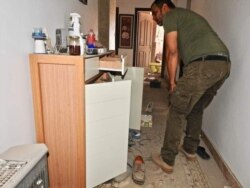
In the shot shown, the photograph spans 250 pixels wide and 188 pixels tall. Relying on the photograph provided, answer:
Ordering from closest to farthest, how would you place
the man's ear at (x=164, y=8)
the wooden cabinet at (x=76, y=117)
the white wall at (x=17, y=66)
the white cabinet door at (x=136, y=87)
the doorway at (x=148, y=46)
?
1. the white wall at (x=17, y=66)
2. the wooden cabinet at (x=76, y=117)
3. the man's ear at (x=164, y=8)
4. the white cabinet door at (x=136, y=87)
5. the doorway at (x=148, y=46)

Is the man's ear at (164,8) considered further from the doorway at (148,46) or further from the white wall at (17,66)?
the doorway at (148,46)

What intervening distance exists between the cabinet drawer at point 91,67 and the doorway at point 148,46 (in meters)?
4.71

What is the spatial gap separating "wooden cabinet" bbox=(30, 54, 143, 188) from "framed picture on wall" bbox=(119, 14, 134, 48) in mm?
4647

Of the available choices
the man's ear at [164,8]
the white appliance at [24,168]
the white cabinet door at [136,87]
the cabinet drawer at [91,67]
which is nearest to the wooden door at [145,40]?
the white cabinet door at [136,87]

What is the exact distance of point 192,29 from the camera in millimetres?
1468

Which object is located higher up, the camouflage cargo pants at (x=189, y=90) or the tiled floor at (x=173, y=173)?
the camouflage cargo pants at (x=189, y=90)

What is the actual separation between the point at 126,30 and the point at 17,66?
16.4ft

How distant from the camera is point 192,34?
1.47m

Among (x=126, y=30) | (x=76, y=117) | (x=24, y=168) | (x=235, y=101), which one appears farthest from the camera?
(x=126, y=30)

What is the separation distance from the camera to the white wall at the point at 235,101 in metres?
1.36

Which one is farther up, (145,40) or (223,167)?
(145,40)

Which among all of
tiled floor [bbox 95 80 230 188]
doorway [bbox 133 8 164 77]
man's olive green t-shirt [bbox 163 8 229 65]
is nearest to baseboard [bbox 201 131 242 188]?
tiled floor [bbox 95 80 230 188]

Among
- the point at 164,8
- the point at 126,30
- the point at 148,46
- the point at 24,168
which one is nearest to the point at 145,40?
the point at 148,46

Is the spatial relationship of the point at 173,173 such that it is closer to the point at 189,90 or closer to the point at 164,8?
the point at 189,90
